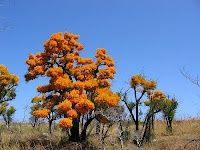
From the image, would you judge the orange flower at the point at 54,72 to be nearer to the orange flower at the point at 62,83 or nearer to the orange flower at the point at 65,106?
the orange flower at the point at 62,83

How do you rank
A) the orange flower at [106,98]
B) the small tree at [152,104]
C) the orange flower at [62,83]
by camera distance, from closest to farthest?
the orange flower at [106,98], the orange flower at [62,83], the small tree at [152,104]

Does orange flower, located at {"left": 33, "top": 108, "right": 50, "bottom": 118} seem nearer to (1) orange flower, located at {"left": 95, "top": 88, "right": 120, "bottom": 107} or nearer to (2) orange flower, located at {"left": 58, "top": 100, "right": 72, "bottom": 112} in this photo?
(2) orange flower, located at {"left": 58, "top": 100, "right": 72, "bottom": 112}

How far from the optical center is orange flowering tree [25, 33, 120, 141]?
27.9m

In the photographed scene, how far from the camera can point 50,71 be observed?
94.5ft

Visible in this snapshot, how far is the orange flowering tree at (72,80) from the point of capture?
2792 centimetres

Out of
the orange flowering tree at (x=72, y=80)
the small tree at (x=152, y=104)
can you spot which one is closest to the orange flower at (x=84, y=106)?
the orange flowering tree at (x=72, y=80)

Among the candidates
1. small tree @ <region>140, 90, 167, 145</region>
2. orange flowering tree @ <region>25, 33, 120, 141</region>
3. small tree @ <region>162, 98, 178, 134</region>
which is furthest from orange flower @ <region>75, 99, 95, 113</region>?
small tree @ <region>162, 98, 178, 134</region>

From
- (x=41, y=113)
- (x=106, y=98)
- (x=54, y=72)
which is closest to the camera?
(x=106, y=98)

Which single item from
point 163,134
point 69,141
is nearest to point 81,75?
point 69,141

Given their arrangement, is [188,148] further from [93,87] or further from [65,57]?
[65,57]

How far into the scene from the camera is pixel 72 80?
29625 mm

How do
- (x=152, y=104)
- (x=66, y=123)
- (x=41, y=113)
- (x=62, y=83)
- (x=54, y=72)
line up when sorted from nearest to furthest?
(x=66, y=123), (x=41, y=113), (x=62, y=83), (x=54, y=72), (x=152, y=104)

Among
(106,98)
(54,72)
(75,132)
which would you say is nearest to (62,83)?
(54,72)

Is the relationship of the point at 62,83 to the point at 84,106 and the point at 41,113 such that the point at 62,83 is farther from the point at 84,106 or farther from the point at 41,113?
the point at 41,113
